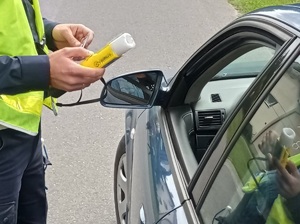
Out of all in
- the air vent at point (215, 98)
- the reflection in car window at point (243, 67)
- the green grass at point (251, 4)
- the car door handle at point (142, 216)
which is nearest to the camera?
the car door handle at point (142, 216)

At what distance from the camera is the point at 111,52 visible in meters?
2.03

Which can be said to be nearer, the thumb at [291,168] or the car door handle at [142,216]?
the thumb at [291,168]

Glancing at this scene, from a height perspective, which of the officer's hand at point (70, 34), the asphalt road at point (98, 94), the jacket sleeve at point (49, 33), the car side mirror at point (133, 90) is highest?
the asphalt road at point (98, 94)

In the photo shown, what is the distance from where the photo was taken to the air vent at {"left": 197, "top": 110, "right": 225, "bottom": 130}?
2516mm

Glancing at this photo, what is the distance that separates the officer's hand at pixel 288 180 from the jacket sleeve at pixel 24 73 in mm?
876

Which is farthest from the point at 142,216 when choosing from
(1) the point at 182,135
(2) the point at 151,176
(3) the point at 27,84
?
(3) the point at 27,84

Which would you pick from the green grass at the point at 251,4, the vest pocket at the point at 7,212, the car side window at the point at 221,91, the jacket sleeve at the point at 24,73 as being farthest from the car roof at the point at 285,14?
the green grass at the point at 251,4

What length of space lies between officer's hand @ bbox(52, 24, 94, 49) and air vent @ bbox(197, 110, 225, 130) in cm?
57

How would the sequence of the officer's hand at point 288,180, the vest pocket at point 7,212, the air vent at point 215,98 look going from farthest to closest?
the air vent at point 215,98, the vest pocket at point 7,212, the officer's hand at point 288,180

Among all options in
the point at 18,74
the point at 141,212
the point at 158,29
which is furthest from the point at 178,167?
the point at 158,29

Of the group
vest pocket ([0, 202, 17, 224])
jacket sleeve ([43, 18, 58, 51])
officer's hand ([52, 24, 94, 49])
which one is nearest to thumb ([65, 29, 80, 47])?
officer's hand ([52, 24, 94, 49])

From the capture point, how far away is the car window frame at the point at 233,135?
170 centimetres

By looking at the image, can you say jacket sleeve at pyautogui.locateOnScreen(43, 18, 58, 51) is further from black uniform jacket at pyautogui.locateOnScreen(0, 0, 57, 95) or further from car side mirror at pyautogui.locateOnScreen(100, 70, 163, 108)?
black uniform jacket at pyautogui.locateOnScreen(0, 0, 57, 95)

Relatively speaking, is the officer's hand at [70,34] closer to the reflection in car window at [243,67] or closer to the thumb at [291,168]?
the reflection in car window at [243,67]
